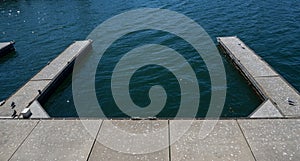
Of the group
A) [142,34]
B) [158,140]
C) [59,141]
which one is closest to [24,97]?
[59,141]

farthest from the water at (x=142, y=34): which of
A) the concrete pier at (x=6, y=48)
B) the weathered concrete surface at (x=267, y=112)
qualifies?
the weathered concrete surface at (x=267, y=112)

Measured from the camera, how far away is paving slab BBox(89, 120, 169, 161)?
948 cm

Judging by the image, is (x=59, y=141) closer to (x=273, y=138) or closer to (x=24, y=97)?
(x=24, y=97)

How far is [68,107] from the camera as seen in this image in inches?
565

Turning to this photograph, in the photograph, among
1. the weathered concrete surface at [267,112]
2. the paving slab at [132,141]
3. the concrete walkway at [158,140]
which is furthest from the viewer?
the weathered concrete surface at [267,112]

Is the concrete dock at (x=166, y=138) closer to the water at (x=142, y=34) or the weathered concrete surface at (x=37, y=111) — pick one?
the weathered concrete surface at (x=37, y=111)

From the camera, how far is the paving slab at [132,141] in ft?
31.1

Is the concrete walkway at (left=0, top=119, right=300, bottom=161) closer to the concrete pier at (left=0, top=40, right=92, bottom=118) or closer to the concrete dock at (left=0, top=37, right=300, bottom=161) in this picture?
the concrete dock at (left=0, top=37, right=300, bottom=161)

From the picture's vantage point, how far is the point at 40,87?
49.0 ft

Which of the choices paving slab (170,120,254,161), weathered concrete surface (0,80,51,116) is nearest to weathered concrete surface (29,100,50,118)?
weathered concrete surface (0,80,51,116)

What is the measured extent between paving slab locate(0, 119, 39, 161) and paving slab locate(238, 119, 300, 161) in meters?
9.04

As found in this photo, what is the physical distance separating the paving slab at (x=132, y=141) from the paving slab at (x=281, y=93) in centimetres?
535

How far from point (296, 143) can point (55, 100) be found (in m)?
12.2

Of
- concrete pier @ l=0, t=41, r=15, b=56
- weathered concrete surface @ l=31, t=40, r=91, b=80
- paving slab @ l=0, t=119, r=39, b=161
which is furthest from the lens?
concrete pier @ l=0, t=41, r=15, b=56
